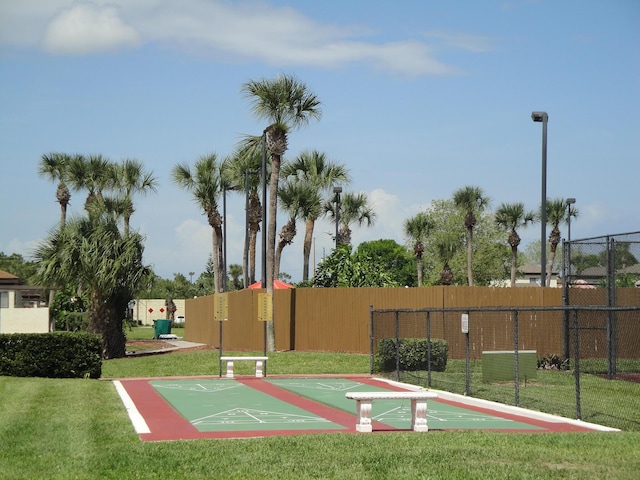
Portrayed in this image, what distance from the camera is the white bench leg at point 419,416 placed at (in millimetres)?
15664

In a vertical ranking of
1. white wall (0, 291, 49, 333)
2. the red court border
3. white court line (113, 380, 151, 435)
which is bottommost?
the red court border

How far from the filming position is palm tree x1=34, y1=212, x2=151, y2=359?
38.2 metres

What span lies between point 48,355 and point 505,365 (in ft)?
41.4

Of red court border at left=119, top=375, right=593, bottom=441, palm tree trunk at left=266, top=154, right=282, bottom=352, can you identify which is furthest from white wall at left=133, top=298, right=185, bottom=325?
red court border at left=119, top=375, right=593, bottom=441

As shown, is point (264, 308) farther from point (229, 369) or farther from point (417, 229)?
point (417, 229)

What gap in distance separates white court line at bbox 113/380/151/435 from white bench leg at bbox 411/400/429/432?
13.4 ft

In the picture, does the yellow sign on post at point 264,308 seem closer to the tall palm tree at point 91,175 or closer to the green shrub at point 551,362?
the green shrub at point 551,362

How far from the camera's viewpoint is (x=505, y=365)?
Answer: 1001 inches

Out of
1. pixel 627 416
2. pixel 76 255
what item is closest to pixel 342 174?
pixel 76 255

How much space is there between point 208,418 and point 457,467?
708 cm

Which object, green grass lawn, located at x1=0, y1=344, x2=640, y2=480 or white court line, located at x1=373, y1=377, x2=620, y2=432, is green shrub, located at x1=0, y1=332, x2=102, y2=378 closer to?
white court line, located at x1=373, y1=377, x2=620, y2=432

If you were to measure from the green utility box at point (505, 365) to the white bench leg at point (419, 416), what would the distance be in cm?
891

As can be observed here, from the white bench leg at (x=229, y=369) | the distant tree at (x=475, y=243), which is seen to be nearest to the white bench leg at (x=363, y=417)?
the white bench leg at (x=229, y=369)

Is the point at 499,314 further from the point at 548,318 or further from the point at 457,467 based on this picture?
the point at 457,467
